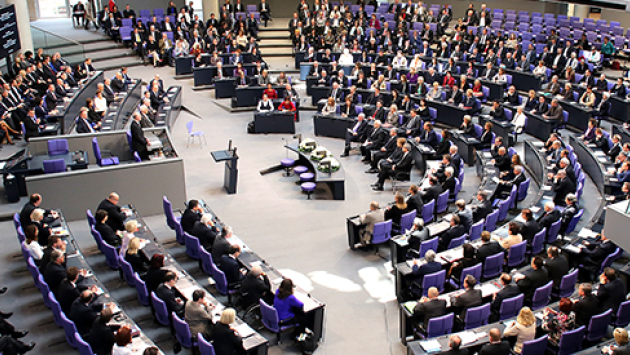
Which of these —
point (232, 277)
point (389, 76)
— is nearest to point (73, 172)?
point (232, 277)

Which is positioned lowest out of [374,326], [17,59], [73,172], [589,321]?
[374,326]

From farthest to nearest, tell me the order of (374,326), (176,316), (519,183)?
(519,183) < (374,326) < (176,316)

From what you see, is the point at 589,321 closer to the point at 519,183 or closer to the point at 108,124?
the point at 519,183

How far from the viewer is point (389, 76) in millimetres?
22156

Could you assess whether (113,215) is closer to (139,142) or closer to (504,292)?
(139,142)

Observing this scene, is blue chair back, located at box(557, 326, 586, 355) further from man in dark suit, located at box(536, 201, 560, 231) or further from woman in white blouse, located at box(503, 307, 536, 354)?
man in dark suit, located at box(536, 201, 560, 231)

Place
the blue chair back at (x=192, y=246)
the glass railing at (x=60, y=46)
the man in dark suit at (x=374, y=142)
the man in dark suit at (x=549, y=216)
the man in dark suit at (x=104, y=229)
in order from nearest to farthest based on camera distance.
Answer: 1. the blue chair back at (x=192, y=246)
2. the man in dark suit at (x=104, y=229)
3. the man in dark suit at (x=549, y=216)
4. the man in dark suit at (x=374, y=142)
5. the glass railing at (x=60, y=46)

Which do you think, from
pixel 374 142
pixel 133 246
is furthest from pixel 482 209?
pixel 133 246

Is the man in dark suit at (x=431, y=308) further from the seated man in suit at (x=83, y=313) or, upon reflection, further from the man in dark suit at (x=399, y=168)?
the man in dark suit at (x=399, y=168)

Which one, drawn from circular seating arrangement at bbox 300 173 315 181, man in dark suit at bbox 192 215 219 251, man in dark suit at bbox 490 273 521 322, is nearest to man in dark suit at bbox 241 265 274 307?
man in dark suit at bbox 192 215 219 251

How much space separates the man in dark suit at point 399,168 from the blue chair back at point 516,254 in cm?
483

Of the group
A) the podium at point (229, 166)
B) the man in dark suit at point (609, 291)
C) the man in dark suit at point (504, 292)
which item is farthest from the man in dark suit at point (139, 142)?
the man in dark suit at point (609, 291)

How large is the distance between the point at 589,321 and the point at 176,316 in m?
5.71

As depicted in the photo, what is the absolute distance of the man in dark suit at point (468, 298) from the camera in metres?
8.73
